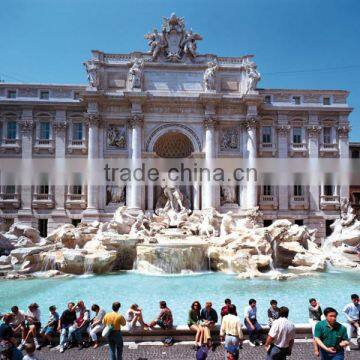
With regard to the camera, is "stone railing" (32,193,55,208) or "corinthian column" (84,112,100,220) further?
"stone railing" (32,193,55,208)

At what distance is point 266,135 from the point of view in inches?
Answer: 1028

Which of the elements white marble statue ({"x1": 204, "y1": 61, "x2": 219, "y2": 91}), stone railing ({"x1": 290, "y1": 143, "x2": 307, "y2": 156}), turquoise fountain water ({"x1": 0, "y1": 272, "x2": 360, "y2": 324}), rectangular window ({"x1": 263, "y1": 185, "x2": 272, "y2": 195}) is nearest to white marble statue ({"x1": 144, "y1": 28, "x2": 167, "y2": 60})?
white marble statue ({"x1": 204, "y1": 61, "x2": 219, "y2": 91})

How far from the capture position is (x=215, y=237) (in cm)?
1925

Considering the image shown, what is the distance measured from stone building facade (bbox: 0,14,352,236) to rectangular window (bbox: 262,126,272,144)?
225 mm

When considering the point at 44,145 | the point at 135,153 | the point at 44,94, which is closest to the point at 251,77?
the point at 135,153

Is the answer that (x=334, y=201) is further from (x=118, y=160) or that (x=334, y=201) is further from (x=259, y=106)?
(x=118, y=160)

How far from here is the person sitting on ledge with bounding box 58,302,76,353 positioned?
6.95 m

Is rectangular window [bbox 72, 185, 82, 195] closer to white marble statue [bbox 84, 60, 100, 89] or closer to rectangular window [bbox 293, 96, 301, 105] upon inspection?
white marble statue [bbox 84, 60, 100, 89]

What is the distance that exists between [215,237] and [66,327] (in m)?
12.9

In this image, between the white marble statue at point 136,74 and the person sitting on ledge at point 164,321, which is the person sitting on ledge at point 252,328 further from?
the white marble statue at point 136,74

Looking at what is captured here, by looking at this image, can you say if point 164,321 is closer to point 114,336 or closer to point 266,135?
point 114,336

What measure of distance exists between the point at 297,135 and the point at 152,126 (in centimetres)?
1106

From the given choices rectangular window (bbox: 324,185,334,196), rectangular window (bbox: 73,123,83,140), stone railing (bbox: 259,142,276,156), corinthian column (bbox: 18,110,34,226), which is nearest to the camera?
corinthian column (bbox: 18,110,34,226)

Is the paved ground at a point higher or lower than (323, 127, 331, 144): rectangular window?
lower
